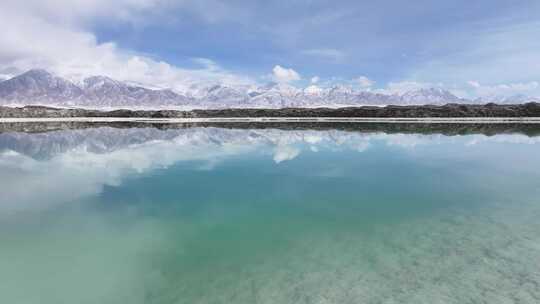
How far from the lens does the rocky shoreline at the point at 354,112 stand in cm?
6756

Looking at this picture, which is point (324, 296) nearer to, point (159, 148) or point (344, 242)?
point (344, 242)

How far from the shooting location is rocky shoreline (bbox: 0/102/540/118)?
222 ft

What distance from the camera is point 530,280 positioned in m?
→ 5.93

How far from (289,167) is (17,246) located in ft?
39.6

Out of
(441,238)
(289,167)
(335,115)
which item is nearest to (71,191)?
(289,167)

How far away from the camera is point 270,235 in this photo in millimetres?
8133

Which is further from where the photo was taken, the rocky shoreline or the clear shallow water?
the rocky shoreline

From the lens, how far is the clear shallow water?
18.9ft

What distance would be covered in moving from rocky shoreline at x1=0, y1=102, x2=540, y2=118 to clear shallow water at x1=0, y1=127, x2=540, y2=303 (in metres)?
57.8

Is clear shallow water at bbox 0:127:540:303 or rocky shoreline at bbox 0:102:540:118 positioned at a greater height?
rocky shoreline at bbox 0:102:540:118

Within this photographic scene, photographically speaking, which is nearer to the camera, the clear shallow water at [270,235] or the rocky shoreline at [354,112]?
the clear shallow water at [270,235]

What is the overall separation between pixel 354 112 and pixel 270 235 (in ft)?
235

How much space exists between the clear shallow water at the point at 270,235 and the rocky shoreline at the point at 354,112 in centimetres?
5781

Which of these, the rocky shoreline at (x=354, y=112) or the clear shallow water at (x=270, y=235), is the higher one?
the rocky shoreline at (x=354, y=112)
